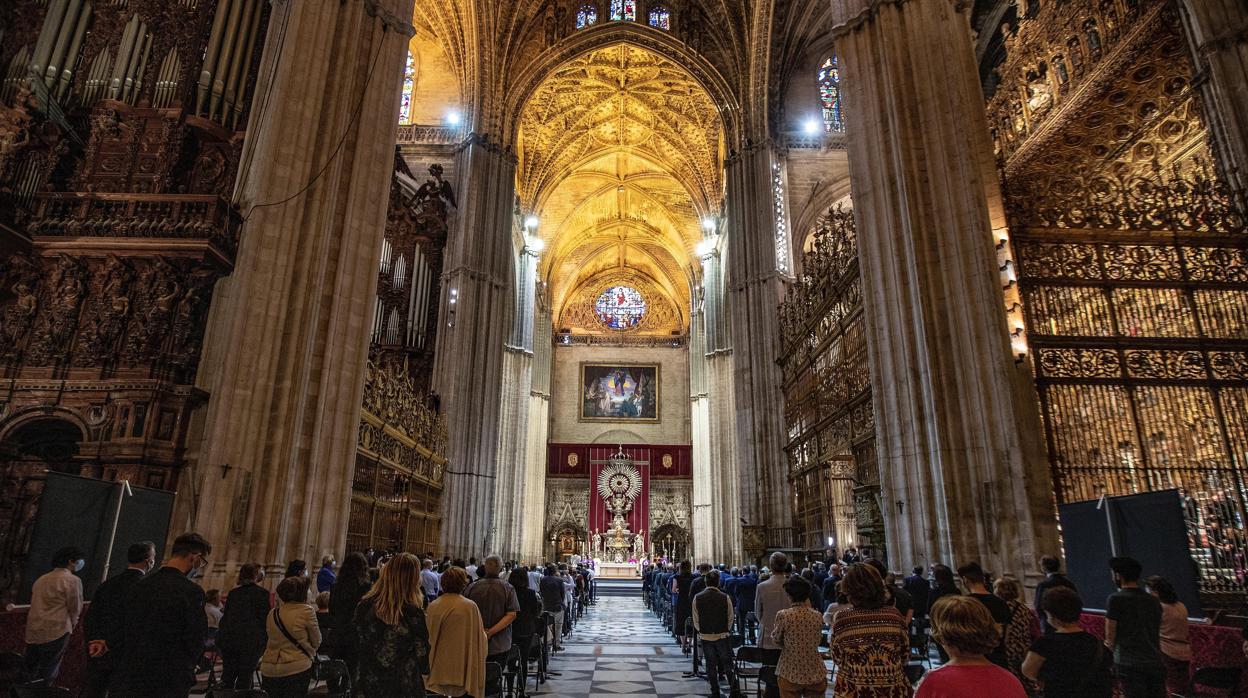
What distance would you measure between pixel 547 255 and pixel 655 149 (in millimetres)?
7209

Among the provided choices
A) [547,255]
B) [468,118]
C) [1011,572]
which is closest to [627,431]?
[547,255]

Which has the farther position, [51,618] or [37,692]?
[51,618]

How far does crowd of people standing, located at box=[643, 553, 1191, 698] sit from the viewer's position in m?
1.88

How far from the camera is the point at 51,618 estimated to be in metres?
3.89

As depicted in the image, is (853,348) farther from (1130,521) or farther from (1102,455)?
(1130,521)

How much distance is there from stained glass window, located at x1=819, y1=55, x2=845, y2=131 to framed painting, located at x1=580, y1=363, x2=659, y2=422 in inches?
716

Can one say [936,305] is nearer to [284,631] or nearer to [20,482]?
[284,631]

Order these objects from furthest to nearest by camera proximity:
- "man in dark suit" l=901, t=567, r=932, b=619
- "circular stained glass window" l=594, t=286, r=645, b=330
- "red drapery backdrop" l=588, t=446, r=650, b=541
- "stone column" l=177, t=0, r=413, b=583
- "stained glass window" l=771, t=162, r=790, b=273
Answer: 1. "circular stained glass window" l=594, t=286, r=645, b=330
2. "red drapery backdrop" l=588, t=446, r=650, b=541
3. "stained glass window" l=771, t=162, r=790, b=273
4. "stone column" l=177, t=0, r=413, b=583
5. "man in dark suit" l=901, t=567, r=932, b=619

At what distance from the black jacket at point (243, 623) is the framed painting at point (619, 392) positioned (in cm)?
3150

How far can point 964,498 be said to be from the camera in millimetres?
6926

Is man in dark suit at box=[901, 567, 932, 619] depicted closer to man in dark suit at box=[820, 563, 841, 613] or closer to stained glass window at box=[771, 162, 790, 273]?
man in dark suit at box=[820, 563, 841, 613]

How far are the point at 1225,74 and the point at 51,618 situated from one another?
12.2m

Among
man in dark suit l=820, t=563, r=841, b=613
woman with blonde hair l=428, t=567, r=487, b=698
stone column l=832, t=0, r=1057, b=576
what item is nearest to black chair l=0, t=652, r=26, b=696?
woman with blonde hair l=428, t=567, r=487, b=698

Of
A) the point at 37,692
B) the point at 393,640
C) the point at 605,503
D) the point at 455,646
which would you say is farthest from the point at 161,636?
the point at 605,503
